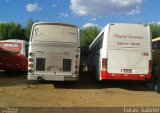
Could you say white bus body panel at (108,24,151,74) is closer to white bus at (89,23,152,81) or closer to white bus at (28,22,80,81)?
white bus at (89,23,152,81)

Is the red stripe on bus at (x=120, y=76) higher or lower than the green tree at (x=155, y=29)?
lower

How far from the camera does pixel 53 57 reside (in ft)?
63.0

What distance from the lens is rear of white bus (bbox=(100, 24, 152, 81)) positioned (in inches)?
757

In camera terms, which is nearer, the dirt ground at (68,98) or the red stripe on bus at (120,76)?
the dirt ground at (68,98)

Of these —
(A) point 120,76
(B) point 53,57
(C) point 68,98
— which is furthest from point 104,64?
(C) point 68,98

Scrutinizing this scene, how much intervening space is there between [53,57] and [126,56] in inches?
141

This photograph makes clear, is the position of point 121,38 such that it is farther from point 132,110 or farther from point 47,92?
point 132,110

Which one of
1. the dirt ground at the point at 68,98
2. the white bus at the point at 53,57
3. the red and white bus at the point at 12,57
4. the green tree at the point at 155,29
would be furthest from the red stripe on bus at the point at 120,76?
the green tree at the point at 155,29

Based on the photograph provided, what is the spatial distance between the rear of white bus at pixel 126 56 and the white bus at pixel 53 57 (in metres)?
1.52

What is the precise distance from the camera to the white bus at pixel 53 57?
62.7ft

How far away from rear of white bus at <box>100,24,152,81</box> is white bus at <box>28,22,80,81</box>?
1515 mm

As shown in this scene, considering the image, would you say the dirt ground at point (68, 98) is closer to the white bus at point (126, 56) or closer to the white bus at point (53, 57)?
the white bus at point (53, 57)

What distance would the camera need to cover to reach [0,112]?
1162cm

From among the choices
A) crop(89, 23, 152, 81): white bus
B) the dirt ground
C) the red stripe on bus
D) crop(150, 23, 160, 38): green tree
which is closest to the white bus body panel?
crop(89, 23, 152, 81): white bus
